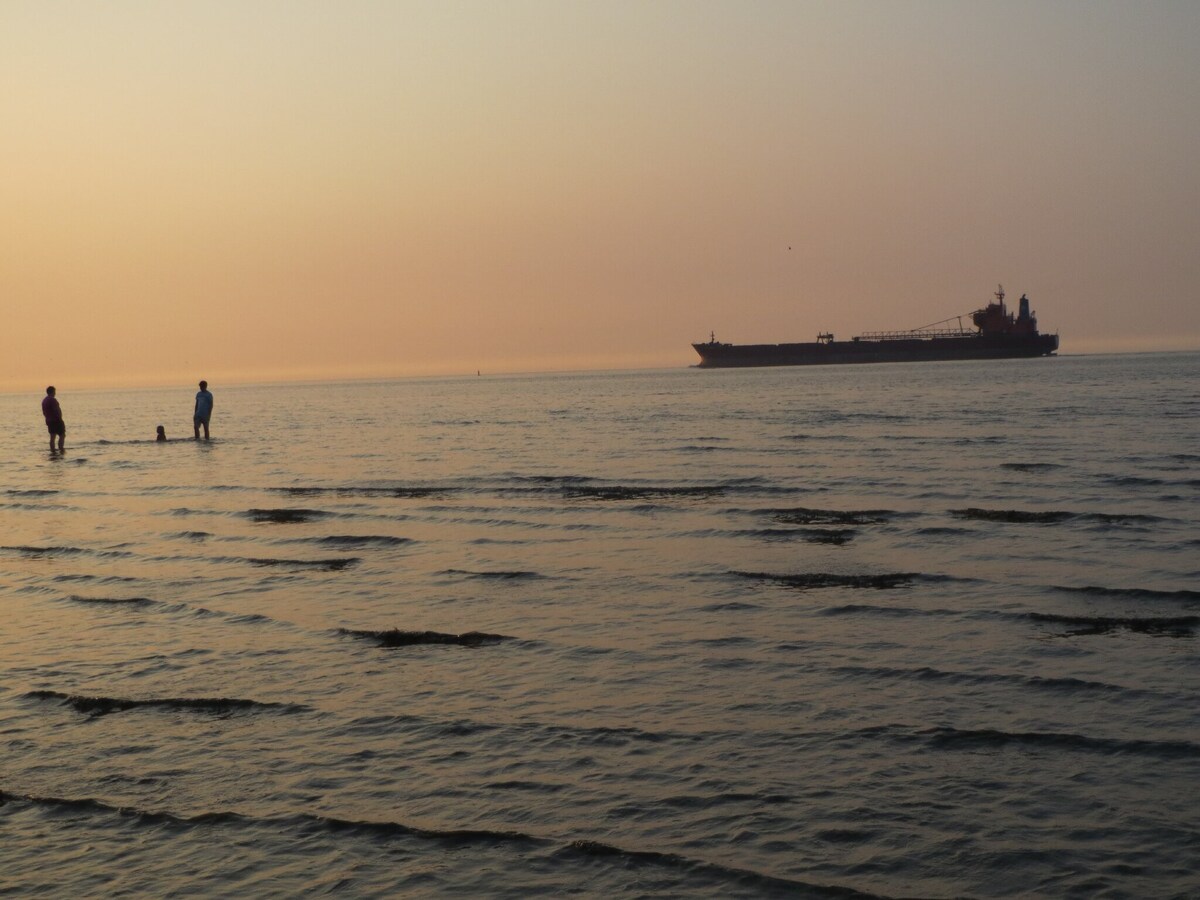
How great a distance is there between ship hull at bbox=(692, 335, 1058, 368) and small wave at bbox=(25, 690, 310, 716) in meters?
160

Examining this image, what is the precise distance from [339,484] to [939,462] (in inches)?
555

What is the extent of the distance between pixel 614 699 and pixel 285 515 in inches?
550

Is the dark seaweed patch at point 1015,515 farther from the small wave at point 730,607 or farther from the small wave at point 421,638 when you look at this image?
the small wave at point 421,638

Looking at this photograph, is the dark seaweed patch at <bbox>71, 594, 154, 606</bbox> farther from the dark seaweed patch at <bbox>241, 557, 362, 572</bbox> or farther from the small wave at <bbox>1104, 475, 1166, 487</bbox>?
the small wave at <bbox>1104, 475, 1166, 487</bbox>

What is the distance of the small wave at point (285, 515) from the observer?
20.6 meters

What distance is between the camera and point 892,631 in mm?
10641

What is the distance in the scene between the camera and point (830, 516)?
19.1 meters

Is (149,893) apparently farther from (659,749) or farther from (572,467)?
(572,467)

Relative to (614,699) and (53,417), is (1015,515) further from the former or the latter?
(53,417)

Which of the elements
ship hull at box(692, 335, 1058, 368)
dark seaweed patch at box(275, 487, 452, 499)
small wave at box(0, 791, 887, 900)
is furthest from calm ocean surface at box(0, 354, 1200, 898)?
ship hull at box(692, 335, 1058, 368)

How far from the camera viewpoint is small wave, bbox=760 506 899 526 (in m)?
18.4

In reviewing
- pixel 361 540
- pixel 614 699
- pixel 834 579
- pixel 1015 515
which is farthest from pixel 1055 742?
pixel 361 540

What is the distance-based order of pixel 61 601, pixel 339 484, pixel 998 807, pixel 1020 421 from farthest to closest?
pixel 1020 421, pixel 339 484, pixel 61 601, pixel 998 807

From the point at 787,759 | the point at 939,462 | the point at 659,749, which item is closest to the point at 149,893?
the point at 659,749
